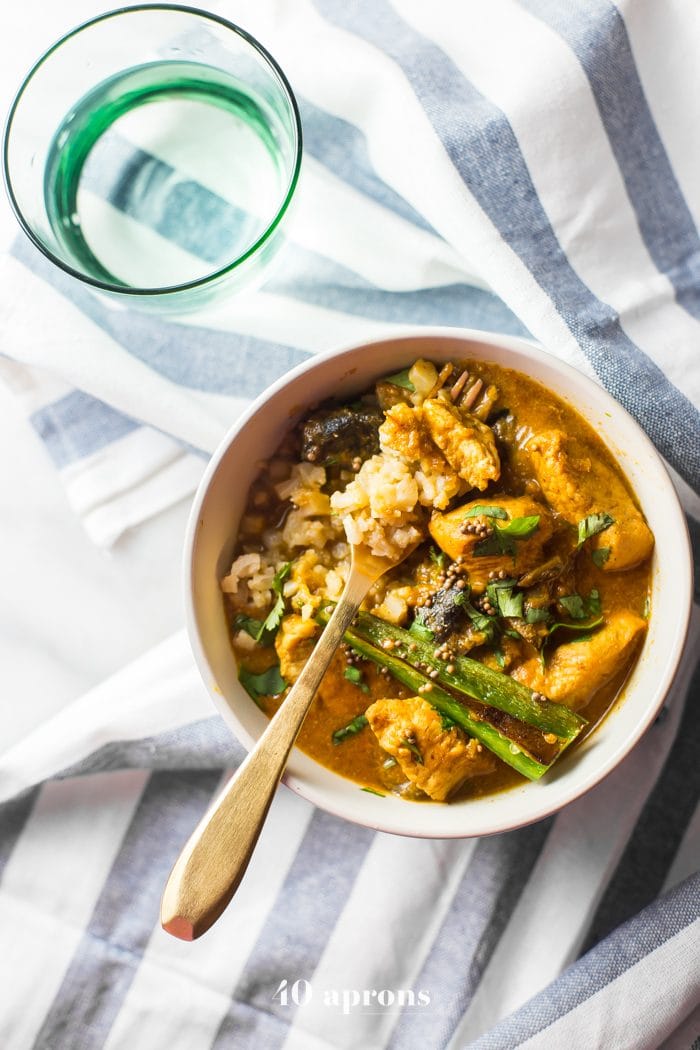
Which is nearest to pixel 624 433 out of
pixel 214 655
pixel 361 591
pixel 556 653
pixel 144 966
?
pixel 556 653

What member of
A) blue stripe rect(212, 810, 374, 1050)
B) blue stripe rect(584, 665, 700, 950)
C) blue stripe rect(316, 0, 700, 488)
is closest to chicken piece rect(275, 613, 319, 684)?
blue stripe rect(212, 810, 374, 1050)

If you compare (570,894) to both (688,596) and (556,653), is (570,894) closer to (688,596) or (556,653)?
(556,653)

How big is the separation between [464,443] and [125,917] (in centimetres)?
180

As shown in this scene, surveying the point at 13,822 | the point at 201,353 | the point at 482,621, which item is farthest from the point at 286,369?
Answer: the point at 13,822

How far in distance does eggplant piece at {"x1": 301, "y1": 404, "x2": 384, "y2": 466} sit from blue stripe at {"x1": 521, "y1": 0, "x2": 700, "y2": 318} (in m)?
0.94

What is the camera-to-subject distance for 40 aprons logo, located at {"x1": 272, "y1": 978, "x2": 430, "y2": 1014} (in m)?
2.78

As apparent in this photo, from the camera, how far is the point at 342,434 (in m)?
2.33

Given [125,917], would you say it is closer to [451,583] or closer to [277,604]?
[277,604]

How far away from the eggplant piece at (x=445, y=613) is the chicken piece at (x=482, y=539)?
7 cm

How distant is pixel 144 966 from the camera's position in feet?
9.32

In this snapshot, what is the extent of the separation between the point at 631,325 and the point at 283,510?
3.46 feet

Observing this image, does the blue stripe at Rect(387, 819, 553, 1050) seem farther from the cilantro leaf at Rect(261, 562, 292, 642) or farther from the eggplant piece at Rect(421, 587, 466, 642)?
the cilantro leaf at Rect(261, 562, 292, 642)

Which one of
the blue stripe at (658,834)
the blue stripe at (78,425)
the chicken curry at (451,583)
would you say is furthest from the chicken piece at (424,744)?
the blue stripe at (78,425)

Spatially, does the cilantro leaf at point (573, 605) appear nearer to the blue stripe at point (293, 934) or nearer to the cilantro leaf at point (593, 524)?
the cilantro leaf at point (593, 524)
